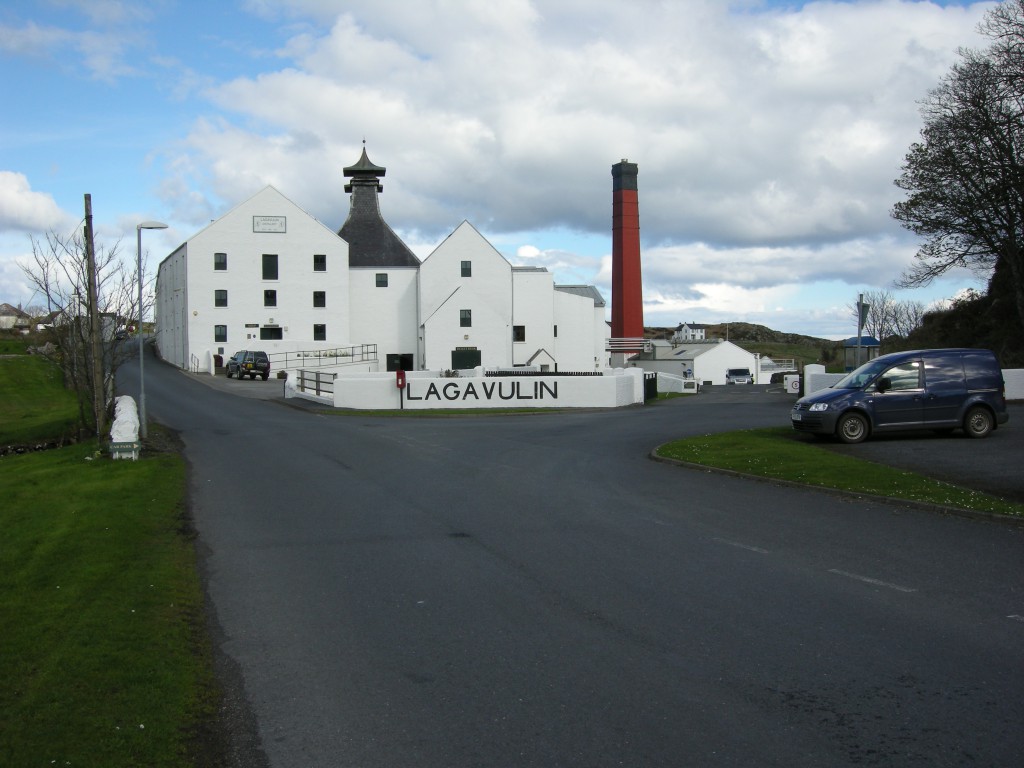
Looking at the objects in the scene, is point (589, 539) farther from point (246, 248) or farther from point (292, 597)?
point (246, 248)

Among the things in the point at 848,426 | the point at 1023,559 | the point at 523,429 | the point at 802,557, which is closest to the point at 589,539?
the point at 802,557

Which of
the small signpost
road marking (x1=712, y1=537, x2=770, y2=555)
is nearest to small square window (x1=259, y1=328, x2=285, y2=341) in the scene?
the small signpost

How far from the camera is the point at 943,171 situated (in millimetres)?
37750

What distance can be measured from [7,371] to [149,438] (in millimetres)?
28099

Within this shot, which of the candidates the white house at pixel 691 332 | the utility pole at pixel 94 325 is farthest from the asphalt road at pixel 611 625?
the white house at pixel 691 332

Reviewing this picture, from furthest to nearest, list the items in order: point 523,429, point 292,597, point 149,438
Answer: point 523,429 → point 149,438 → point 292,597

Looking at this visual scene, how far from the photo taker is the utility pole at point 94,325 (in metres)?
20.9

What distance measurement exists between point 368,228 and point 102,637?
6977 centimetres

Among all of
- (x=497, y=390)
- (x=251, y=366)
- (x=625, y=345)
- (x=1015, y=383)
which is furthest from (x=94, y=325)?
(x=625, y=345)

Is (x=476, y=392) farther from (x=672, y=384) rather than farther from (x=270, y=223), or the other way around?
(x=270, y=223)

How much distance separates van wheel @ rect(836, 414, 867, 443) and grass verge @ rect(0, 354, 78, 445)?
67.8 ft

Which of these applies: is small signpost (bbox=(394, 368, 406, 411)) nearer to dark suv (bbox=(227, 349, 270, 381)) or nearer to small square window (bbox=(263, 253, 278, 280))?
dark suv (bbox=(227, 349, 270, 381))

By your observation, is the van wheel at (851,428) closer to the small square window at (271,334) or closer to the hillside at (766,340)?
the small square window at (271,334)

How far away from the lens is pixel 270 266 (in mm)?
64812
